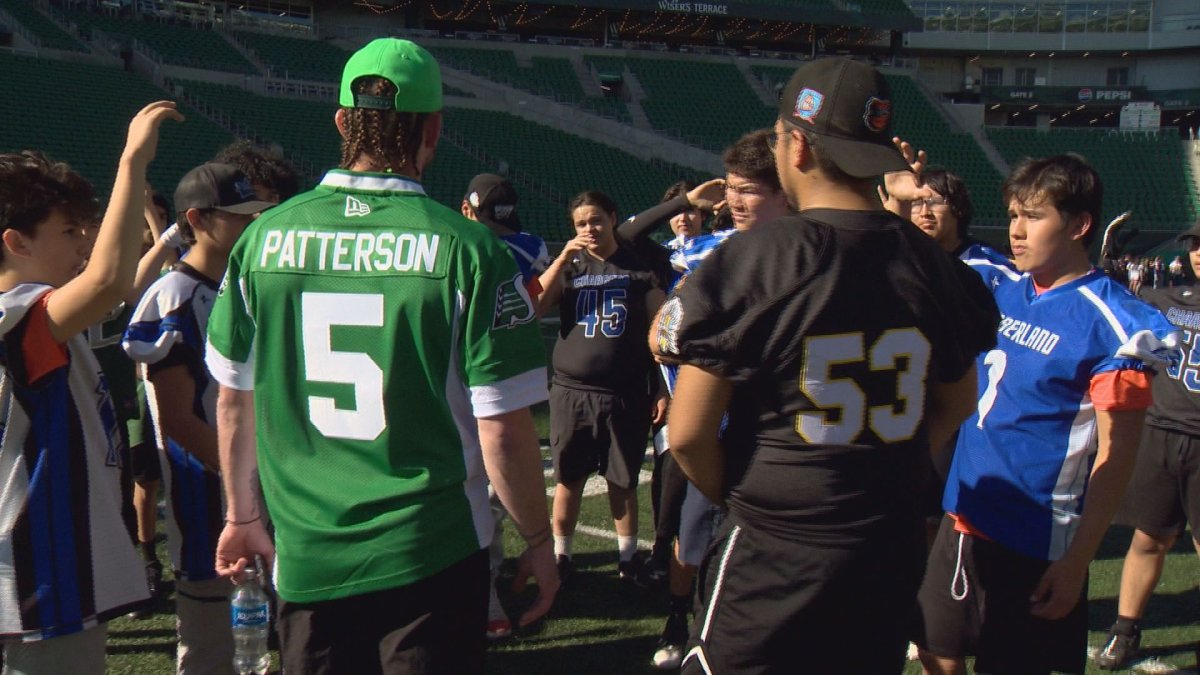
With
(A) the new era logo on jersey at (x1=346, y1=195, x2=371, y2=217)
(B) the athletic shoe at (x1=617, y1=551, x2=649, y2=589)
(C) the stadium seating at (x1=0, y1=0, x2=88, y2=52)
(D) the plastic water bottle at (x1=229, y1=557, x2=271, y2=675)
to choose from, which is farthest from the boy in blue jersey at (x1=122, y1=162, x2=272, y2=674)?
(C) the stadium seating at (x1=0, y1=0, x2=88, y2=52)

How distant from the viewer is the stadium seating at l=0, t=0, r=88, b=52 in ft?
89.0

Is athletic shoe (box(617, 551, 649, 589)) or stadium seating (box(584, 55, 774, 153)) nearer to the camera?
athletic shoe (box(617, 551, 649, 589))

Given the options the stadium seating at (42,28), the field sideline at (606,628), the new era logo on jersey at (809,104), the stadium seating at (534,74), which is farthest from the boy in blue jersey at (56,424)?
the stadium seating at (534,74)

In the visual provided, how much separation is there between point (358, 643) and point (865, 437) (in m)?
1.23

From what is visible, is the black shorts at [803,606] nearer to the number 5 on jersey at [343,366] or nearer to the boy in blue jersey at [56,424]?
the number 5 on jersey at [343,366]

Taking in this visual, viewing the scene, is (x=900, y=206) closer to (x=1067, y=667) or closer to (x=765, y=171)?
(x=765, y=171)

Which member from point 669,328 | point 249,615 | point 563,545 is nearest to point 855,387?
point 669,328

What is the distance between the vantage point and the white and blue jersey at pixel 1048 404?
9.53ft

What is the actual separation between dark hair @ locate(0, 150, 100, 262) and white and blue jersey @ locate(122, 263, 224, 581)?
0.57 meters

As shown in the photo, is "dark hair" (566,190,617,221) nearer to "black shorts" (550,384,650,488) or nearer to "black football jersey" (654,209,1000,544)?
"black shorts" (550,384,650,488)

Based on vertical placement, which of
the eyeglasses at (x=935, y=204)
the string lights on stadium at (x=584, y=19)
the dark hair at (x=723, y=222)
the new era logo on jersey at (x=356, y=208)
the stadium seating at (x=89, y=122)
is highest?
the string lights on stadium at (x=584, y=19)

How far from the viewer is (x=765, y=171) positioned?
12.9 feet

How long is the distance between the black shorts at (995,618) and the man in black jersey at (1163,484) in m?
1.83

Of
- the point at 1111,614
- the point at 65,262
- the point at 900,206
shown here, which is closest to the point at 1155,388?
the point at 1111,614
